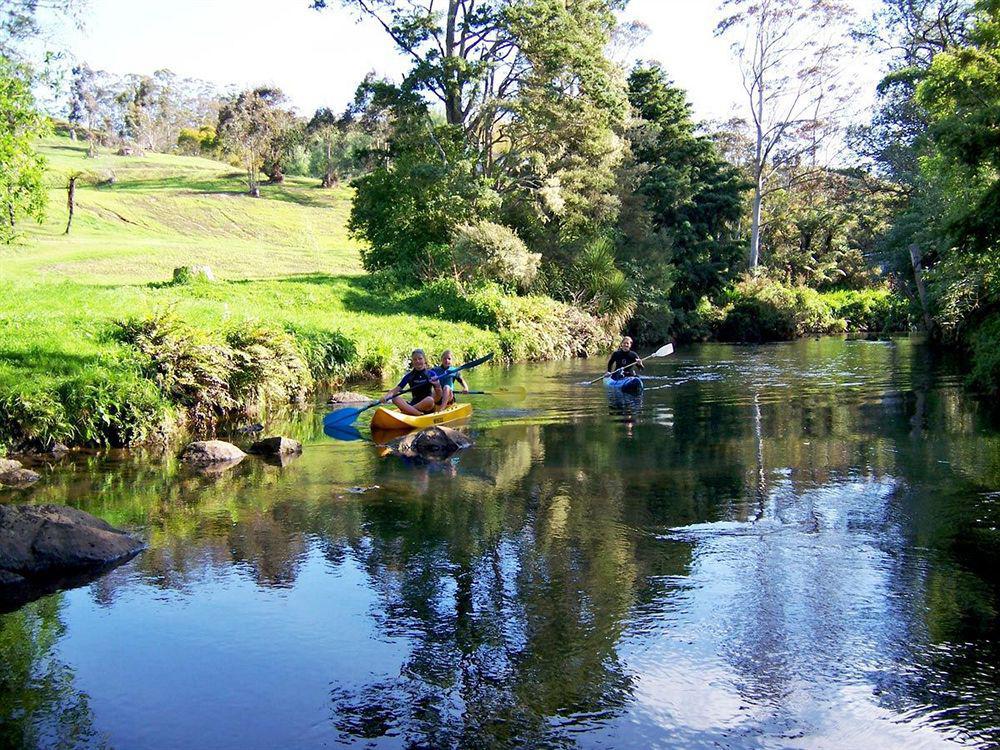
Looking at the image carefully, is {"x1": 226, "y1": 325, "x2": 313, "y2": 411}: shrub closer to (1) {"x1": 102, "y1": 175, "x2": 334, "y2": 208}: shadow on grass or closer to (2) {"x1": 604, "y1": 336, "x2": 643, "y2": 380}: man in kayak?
(2) {"x1": 604, "y1": 336, "x2": 643, "y2": 380}: man in kayak

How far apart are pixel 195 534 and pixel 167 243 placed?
123 feet

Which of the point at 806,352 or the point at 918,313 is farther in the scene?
the point at 918,313

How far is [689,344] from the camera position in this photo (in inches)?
1624

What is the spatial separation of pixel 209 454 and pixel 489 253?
2137 cm

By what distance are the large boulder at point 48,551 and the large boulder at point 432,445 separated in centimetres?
567

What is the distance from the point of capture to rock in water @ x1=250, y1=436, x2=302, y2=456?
1377 centimetres

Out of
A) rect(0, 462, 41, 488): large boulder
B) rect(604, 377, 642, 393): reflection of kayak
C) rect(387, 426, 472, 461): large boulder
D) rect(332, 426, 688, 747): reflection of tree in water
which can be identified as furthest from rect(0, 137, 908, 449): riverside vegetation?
rect(604, 377, 642, 393): reflection of kayak

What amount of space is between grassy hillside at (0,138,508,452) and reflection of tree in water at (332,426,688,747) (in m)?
6.42

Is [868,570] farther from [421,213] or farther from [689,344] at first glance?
[689,344]

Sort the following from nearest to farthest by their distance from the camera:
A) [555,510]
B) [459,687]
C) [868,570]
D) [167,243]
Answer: [459,687] < [868,570] < [555,510] < [167,243]

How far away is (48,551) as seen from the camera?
8281mm

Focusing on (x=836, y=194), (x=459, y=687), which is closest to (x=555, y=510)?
(x=459, y=687)

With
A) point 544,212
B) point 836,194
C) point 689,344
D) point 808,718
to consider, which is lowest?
point 808,718

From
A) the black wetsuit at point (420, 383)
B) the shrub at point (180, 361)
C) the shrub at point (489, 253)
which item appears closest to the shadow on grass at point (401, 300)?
the shrub at point (489, 253)
